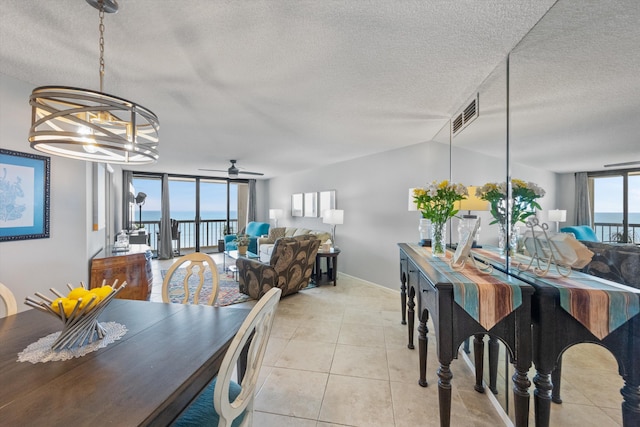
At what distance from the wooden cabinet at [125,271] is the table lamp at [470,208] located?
138 inches

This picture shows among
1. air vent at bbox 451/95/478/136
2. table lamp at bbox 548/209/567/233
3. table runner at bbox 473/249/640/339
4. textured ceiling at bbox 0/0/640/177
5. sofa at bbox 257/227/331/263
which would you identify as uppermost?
textured ceiling at bbox 0/0/640/177

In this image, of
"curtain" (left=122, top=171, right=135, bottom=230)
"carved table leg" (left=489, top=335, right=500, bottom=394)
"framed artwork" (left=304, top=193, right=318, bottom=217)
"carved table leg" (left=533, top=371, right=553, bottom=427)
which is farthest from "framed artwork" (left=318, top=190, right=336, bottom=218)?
"curtain" (left=122, top=171, right=135, bottom=230)

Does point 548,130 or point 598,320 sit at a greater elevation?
point 548,130

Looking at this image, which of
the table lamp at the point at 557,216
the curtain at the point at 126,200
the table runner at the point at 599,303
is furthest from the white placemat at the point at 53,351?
the curtain at the point at 126,200

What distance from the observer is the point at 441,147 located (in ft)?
11.7

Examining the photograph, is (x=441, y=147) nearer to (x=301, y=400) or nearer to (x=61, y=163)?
(x=301, y=400)

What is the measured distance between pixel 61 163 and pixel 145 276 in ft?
5.32

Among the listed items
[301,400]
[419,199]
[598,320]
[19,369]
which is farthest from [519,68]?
[19,369]

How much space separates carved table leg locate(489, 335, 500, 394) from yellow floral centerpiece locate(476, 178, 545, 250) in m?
0.68

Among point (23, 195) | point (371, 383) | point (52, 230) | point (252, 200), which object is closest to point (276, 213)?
point (252, 200)

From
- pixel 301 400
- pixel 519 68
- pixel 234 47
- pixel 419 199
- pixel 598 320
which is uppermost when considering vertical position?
pixel 234 47

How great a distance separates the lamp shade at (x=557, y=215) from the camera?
1.45 metres

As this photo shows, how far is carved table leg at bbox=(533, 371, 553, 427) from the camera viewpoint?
126 cm

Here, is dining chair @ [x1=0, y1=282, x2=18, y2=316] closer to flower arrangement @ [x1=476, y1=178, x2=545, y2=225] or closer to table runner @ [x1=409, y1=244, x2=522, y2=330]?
table runner @ [x1=409, y1=244, x2=522, y2=330]
